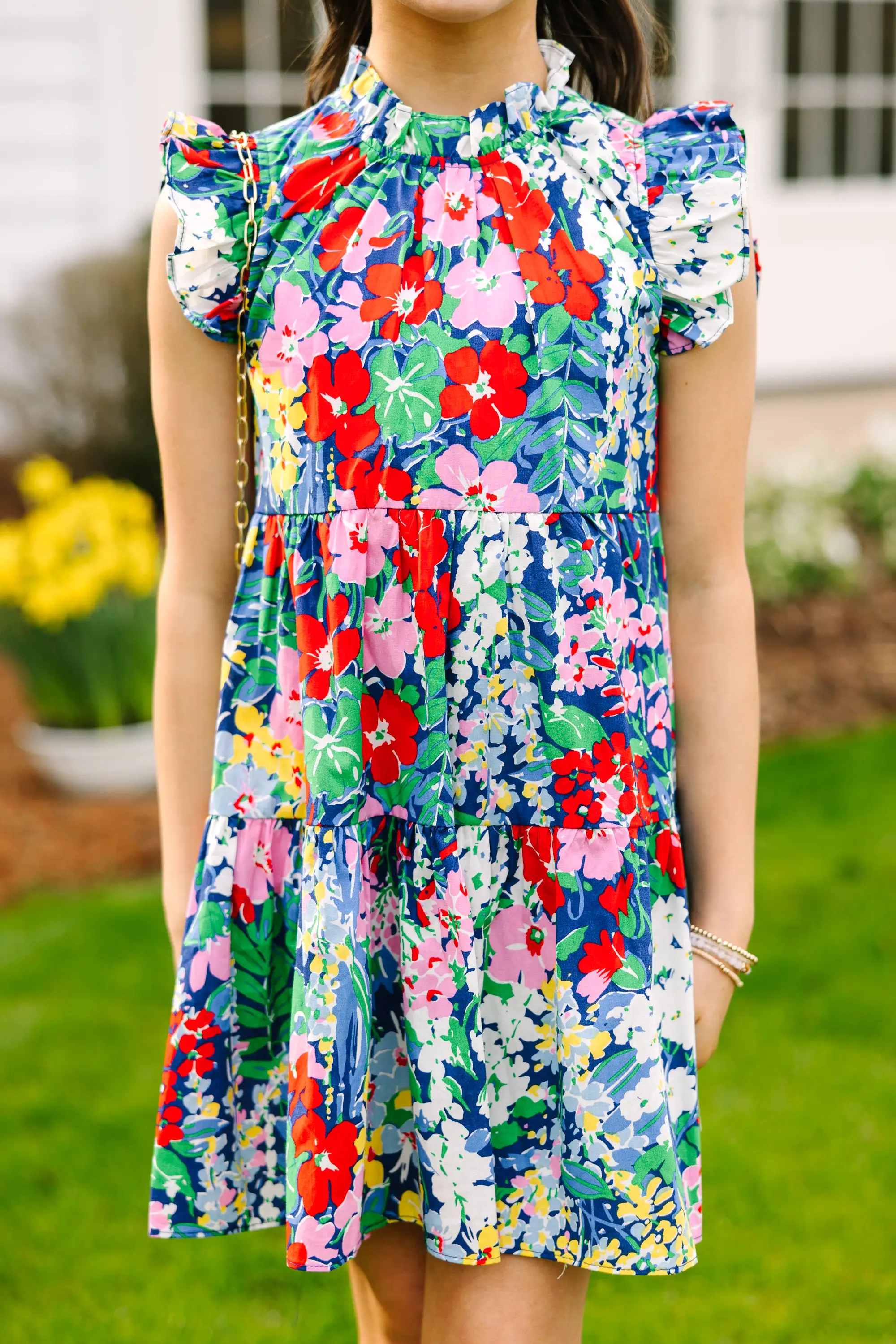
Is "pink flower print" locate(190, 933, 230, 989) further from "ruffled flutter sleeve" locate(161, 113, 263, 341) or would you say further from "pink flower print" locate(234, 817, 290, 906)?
"ruffled flutter sleeve" locate(161, 113, 263, 341)

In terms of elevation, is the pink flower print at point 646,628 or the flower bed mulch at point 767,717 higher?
the pink flower print at point 646,628

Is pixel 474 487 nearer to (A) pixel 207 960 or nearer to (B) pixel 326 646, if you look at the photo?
(B) pixel 326 646

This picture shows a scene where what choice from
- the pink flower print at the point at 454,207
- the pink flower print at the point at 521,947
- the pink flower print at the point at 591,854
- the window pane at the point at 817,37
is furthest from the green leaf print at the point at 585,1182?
the window pane at the point at 817,37

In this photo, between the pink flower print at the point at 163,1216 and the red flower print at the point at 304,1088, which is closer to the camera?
the red flower print at the point at 304,1088

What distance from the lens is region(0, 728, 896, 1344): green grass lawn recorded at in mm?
Answer: 2492

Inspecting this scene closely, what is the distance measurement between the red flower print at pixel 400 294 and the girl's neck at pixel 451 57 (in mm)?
186

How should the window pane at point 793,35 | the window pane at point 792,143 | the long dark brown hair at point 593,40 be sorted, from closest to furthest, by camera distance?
1. the long dark brown hair at point 593,40
2. the window pane at point 793,35
3. the window pane at point 792,143

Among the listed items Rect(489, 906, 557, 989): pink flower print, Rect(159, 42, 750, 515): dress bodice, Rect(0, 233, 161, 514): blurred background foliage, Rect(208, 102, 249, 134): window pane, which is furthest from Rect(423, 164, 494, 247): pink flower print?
Rect(208, 102, 249, 134): window pane

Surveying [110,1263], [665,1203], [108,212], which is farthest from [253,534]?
[108,212]

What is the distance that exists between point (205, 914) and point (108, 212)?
20.1ft

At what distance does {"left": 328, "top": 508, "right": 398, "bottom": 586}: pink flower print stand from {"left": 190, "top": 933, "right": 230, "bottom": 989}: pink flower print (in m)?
0.38

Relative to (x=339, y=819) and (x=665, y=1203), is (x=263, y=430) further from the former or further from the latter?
(x=665, y=1203)

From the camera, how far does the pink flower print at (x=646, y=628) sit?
4.66ft

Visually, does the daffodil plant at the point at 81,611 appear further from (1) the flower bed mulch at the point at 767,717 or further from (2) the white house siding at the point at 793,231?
(2) the white house siding at the point at 793,231
